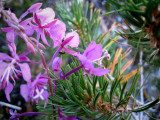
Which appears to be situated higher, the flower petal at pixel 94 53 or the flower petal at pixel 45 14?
the flower petal at pixel 45 14

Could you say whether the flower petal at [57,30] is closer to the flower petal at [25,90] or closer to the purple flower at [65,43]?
the purple flower at [65,43]

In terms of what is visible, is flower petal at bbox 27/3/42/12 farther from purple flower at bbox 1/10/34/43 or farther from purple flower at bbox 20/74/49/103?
purple flower at bbox 20/74/49/103

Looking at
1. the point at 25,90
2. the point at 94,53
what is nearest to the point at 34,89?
the point at 25,90

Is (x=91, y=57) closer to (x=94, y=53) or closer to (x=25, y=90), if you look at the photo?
(x=94, y=53)

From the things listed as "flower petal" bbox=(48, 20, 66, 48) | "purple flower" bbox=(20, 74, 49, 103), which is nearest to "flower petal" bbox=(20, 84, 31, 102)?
"purple flower" bbox=(20, 74, 49, 103)

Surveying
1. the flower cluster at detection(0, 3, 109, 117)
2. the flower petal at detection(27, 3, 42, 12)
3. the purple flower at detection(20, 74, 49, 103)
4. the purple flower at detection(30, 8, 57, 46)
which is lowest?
the purple flower at detection(20, 74, 49, 103)

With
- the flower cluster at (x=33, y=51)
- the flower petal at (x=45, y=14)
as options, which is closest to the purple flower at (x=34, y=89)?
the flower cluster at (x=33, y=51)

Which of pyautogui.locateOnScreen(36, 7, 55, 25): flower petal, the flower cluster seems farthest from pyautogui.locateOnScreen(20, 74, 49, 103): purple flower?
pyautogui.locateOnScreen(36, 7, 55, 25): flower petal

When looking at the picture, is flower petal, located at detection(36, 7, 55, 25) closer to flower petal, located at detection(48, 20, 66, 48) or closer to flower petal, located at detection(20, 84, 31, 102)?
flower petal, located at detection(48, 20, 66, 48)

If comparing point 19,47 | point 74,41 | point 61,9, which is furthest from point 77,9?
point 19,47

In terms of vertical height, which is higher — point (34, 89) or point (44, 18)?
point (44, 18)

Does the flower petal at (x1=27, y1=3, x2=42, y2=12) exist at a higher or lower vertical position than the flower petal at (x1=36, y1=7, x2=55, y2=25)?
higher

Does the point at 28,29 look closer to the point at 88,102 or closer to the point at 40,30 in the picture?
the point at 40,30
